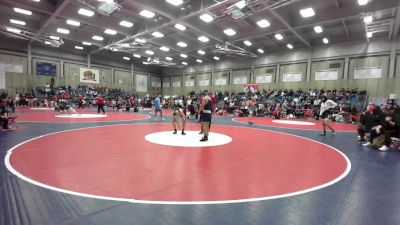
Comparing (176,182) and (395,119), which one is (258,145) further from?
(395,119)

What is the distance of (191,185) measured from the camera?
3572mm

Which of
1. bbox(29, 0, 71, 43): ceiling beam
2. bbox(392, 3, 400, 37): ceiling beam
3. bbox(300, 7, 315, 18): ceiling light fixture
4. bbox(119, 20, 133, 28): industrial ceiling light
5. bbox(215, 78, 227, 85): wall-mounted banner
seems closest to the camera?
bbox(392, 3, 400, 37): ceiling beam

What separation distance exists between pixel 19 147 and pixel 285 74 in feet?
84.6

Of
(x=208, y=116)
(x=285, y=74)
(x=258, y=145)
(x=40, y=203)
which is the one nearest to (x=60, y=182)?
(x=40, y=203)

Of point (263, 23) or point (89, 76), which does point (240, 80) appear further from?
point (89, 76)

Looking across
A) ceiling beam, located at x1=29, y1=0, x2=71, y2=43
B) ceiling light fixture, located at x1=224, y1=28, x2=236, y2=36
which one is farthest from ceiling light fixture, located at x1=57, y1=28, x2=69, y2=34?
ceiling light fixture, located at x1=224, y1=28, x2=236, y2=36

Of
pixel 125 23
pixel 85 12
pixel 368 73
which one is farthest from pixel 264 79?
pixel 85 12

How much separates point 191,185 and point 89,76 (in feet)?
110

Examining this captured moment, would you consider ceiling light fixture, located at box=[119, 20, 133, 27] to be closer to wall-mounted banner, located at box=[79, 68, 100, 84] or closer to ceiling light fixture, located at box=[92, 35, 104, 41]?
ceiling light fixture, located at box=[92, 35, 104, 41]

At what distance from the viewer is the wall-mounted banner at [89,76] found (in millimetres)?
31594

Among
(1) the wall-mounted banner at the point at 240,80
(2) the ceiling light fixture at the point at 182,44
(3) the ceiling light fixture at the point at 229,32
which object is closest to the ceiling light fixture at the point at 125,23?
(2) the ceiling light fixture at the point at 182,44

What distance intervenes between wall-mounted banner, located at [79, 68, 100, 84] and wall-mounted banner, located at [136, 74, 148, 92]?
23.2ft

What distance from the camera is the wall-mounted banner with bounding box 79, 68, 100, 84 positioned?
104 ft

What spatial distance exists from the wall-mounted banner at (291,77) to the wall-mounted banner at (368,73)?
538 cm
